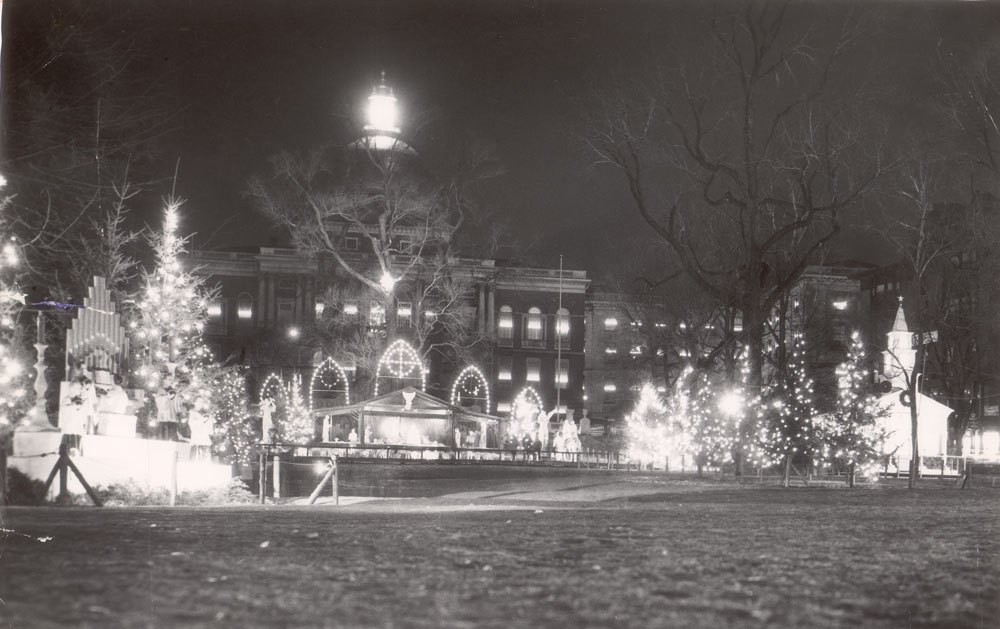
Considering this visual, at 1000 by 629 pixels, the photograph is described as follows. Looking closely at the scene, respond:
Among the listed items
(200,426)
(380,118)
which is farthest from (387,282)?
(200,426)

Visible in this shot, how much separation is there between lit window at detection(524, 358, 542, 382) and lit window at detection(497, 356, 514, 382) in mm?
1306

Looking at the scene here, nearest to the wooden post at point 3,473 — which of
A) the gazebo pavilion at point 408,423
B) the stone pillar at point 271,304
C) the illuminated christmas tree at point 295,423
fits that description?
the gazebo pavilion at point 408,423

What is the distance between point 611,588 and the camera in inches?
207

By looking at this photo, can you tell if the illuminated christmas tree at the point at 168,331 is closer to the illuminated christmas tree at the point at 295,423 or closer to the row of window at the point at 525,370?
the illuminated christmas tree at the point at 295,423

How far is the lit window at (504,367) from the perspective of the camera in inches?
3472

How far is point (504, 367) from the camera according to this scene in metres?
88.3

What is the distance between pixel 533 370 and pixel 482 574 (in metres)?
83.0

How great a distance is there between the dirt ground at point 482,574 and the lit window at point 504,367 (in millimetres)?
78319

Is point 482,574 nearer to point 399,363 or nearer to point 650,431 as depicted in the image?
point 650,431

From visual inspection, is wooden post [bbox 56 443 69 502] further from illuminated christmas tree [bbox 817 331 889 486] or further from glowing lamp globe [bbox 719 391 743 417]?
illuminated christmas tree [bbox 817 331 889 486]

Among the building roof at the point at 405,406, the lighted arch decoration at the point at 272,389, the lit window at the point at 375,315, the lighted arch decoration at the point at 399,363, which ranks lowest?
the building roof at the point at 405,406

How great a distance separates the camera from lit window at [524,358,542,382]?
88.5 meters

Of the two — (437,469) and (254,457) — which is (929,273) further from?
(254,457)

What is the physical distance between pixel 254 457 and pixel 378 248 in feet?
46.0
